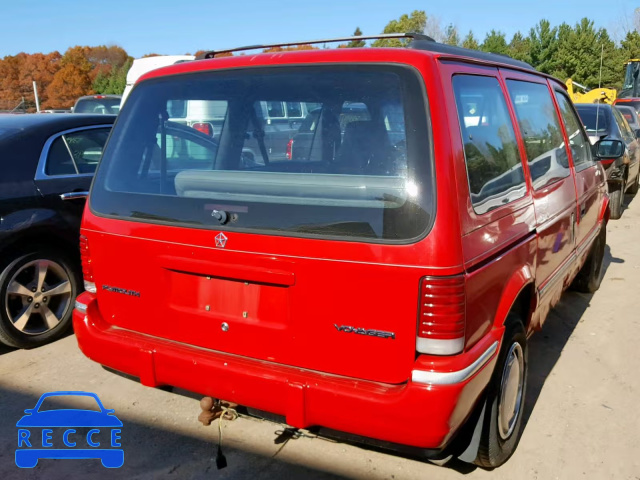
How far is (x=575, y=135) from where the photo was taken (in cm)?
431

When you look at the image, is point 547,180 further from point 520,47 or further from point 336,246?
point 520,47

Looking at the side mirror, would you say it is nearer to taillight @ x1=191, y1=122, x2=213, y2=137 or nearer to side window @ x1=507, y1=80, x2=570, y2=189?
side window @ x1=507, y1=80, x2=570, y2=189

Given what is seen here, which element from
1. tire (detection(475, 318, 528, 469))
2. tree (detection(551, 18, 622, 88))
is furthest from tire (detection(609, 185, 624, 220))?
tree (detection(551, 18, 622, 88))

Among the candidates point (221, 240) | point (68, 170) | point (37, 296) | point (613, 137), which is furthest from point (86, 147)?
point (613, 137)

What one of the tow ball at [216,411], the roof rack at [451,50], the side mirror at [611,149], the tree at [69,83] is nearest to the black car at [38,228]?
the tow ball at [216,411]

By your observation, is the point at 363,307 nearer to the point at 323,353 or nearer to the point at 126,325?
the point at 323,353

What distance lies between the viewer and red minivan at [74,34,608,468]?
84.6 inches

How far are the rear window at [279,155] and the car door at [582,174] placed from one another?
225 centimetres

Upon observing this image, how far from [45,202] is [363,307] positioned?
314 centimetres

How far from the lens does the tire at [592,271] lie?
5285mm

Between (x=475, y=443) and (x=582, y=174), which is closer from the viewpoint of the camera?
(x=475, y=443)

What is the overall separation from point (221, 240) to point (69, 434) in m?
1.65

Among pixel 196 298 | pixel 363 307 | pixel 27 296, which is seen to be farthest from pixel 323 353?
pixel 27 296

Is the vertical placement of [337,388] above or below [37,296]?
above
